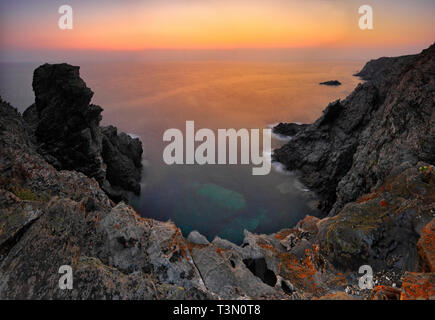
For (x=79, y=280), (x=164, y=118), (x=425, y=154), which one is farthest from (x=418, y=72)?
(x=164, y=118)

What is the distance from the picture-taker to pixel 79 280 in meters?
6.21

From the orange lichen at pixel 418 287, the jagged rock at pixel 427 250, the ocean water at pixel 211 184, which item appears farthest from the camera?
the ocean water at pixel 211 184

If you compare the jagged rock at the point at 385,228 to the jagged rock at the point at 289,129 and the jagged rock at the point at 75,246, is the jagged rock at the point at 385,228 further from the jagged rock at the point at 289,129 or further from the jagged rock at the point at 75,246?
the jagged rock at the point at 289,129

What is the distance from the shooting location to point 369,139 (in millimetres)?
26391

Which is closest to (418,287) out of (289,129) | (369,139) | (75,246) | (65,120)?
(75,246)

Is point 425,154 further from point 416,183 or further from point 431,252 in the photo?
point 431,252

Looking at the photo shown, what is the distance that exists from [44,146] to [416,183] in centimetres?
2995

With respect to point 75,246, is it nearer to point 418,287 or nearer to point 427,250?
point 418,287

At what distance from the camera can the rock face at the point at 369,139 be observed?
18.4 m
